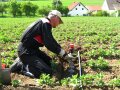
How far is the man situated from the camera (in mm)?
8602

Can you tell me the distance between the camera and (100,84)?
7480 millimetres

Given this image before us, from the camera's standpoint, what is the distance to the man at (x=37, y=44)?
8602 millimetres

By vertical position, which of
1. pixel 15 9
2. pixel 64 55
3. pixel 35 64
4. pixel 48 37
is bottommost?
pixel 15 9

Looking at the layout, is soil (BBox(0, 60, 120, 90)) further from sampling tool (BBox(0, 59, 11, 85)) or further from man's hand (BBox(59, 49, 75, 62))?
man's hand (BBox(59, 49, 75, 62))

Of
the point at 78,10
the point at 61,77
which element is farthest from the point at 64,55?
the point at 78,10

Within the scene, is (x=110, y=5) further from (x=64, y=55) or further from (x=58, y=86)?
(x=58, y=86)

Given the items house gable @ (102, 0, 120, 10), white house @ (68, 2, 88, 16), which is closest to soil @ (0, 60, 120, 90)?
house gable @ (102, 0, 120, 10)

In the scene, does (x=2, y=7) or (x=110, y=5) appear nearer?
(x=2, y=7)

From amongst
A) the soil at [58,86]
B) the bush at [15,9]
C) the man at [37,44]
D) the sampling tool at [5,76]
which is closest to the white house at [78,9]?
the bush at [15,9]

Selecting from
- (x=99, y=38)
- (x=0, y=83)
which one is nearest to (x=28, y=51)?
(x=0, y=83)

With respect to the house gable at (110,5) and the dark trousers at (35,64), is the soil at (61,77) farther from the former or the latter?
the house gable at (110,5)

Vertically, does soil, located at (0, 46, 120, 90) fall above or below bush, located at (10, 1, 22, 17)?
above

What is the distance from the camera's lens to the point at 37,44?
899cm

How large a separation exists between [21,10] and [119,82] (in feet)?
207
